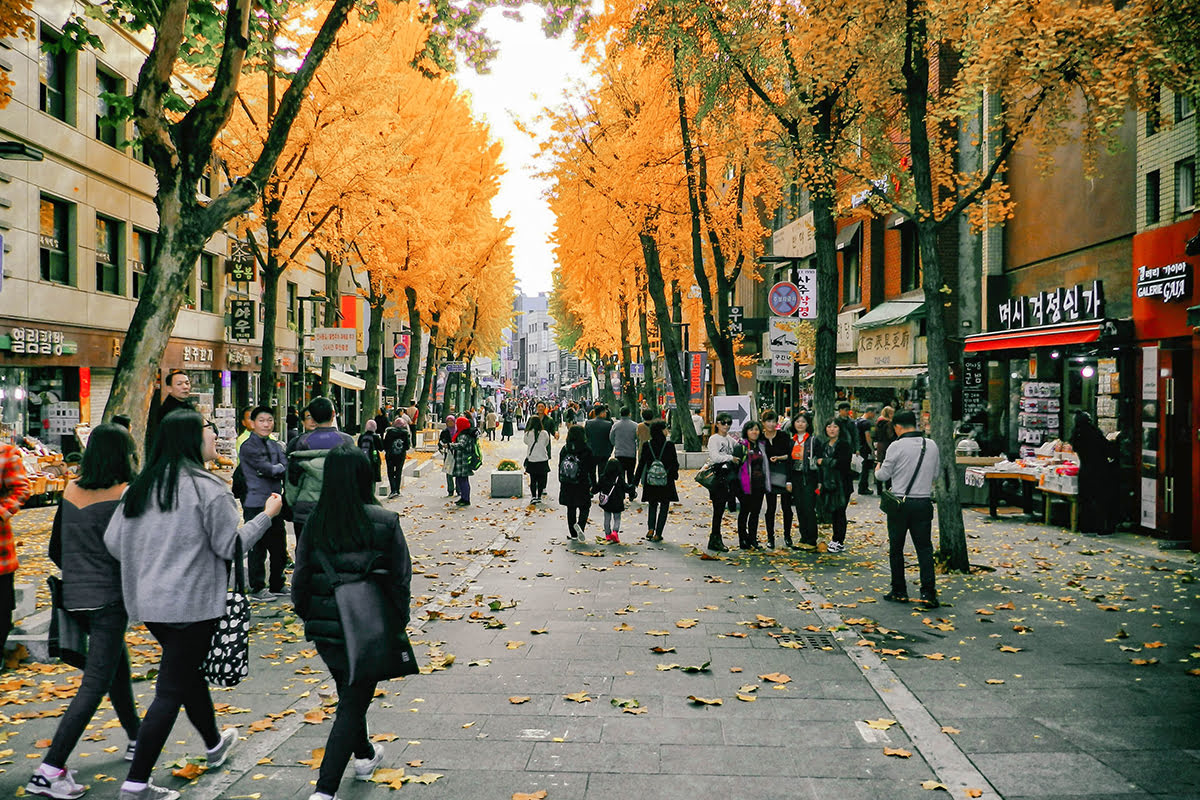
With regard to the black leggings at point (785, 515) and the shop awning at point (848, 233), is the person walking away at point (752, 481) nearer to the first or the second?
the black leggings at point (785, 515)

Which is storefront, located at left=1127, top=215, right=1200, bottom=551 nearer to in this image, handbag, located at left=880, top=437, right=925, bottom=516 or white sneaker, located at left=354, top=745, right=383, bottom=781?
handbag, located at left=880, top=437, right=925, bottom=516

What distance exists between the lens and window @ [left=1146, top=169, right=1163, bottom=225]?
45.9ft

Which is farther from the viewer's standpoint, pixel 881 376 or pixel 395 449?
pixel 881 376

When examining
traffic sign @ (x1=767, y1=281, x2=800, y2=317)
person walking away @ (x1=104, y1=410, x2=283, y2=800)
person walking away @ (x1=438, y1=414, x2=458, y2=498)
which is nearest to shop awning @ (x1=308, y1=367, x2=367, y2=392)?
person walking away @ (x1=438, y1=414, x2=458, y2=498)

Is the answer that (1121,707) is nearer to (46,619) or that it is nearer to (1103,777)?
(1103,777)

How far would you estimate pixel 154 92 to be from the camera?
29.8 ft

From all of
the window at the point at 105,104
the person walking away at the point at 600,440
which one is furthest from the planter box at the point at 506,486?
the window at the point at 105,104

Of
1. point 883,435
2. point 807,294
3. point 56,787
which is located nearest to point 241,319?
point 807,294

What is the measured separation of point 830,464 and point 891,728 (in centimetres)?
735

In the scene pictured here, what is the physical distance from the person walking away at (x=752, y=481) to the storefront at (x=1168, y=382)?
207 inches

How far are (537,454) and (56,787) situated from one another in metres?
14.1

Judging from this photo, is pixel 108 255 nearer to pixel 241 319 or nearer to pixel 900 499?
pixel 241 319

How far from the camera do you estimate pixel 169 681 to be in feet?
14.5

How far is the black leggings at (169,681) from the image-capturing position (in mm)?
4379
